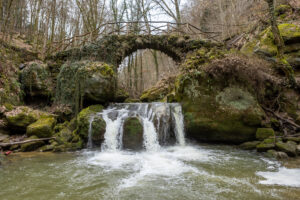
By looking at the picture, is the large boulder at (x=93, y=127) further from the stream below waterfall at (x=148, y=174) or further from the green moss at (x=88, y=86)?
the green moss at (x=88, y=86)

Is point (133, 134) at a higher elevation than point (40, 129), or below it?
below

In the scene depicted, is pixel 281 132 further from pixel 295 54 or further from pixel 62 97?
pixel 62 97

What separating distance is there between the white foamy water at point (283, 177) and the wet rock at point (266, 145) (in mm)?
1668

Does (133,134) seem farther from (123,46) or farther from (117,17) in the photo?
(117,17)

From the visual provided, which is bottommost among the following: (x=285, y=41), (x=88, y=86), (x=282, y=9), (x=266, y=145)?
(x=266, y=145)

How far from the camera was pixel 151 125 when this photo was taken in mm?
7555

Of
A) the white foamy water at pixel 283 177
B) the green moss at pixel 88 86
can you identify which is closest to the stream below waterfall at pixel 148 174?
the white foamy water at pixel 283 177

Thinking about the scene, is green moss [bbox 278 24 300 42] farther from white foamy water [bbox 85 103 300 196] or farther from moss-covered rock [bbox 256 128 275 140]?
white foamy water [bbox 85 103 300 196]

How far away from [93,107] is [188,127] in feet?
14.8

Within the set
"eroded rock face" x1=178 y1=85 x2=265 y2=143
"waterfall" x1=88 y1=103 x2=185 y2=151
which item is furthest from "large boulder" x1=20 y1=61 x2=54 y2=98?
"eroded rock face" x1=178 y1=85 x2=265 y2=143

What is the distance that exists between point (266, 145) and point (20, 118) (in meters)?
9.28

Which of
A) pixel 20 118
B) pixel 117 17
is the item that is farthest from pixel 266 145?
pixel 117 17

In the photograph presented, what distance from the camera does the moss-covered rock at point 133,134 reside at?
7.00 metres

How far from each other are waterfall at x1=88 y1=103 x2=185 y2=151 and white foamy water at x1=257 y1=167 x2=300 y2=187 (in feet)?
12.0
